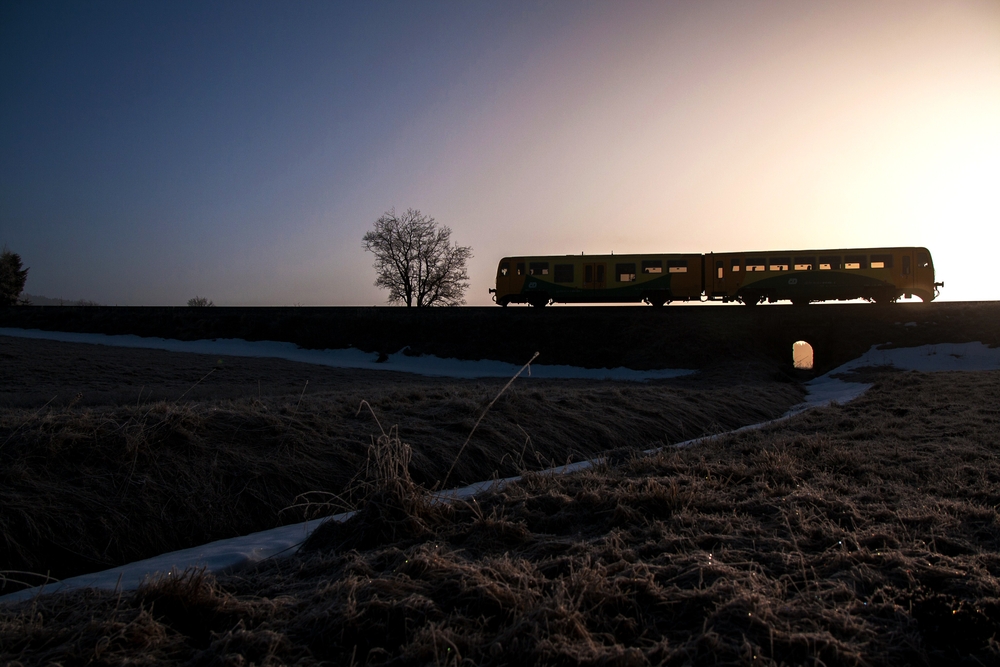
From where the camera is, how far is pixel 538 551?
12.5 ft

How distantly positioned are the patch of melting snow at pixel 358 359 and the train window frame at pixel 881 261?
1268 cm

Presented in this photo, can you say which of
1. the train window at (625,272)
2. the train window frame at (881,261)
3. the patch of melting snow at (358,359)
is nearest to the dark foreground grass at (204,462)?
the patch of melting snow at (358,359)

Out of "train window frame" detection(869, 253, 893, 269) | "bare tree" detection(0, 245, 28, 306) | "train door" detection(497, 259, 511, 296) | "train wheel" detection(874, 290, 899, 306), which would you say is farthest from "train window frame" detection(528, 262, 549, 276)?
"bare tree" detection(0, 245, 28, 306)

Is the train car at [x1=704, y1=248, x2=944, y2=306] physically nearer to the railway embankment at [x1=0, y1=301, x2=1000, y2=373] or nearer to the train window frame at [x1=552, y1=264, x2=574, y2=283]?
the railway embankment at [x1=0, y1=301, x2=1000, y2=373]

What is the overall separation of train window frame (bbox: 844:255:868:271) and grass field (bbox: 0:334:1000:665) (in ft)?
80.5

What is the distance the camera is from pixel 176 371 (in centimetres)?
2030

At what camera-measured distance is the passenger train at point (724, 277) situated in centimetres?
2938

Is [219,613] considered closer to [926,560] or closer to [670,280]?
[926,560]

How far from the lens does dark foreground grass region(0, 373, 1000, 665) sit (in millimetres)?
2537

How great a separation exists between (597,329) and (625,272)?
442cm

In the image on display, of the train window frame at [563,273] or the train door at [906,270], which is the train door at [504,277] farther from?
the train door at [906,270]

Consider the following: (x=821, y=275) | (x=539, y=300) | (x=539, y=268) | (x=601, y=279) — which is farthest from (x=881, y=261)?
(x=539, y=300)

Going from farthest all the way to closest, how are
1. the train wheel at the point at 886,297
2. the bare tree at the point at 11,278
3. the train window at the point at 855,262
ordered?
the bare tree at the point at 11,278 → the train wheel at the point at 886,297 → the train window at the point at 855,262

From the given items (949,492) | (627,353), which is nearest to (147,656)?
(949,492)
